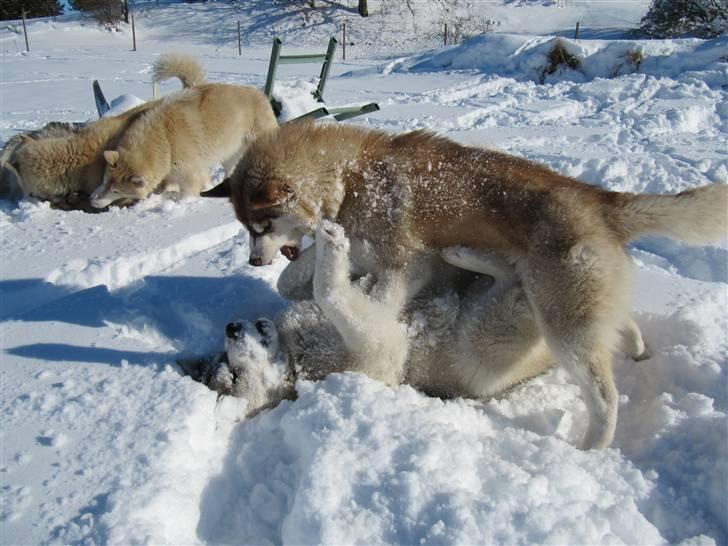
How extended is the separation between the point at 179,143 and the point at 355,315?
173 inches

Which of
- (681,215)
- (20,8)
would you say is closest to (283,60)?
(681,215)

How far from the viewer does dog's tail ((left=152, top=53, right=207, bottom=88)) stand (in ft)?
28.1

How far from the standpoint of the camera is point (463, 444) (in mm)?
2836

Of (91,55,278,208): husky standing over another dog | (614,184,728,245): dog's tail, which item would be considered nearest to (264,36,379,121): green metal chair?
(91,55,278,208): husky standing over another dog

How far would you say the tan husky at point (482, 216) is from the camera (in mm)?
3145

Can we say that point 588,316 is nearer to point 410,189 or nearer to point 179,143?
point 410,189

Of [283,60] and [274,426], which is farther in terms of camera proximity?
[283,60]

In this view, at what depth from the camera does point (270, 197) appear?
3.58 metres

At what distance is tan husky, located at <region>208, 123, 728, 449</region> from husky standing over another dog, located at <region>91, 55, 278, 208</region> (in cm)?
266

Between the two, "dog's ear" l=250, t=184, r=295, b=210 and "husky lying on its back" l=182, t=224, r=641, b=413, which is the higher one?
"dog's ear" l=250, t=184, r=295, b=210

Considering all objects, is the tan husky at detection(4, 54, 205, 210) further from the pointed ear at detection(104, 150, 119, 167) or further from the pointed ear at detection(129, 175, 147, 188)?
the pointed ear at detection(129, 175, 147, 188)

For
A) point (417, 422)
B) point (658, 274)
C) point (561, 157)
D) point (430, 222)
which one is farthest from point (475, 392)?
point (561, 157)

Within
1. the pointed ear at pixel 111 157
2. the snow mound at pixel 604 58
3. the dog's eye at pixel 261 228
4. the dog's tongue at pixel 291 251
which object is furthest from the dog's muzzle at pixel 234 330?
the snow mound at pixel 604 58

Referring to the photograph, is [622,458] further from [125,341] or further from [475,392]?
[125,341]
